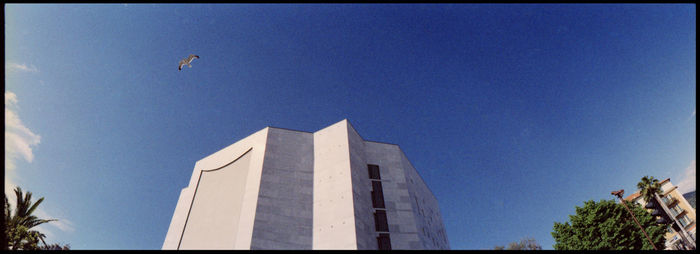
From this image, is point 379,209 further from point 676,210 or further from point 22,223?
point 676,210

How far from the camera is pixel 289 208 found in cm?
2959

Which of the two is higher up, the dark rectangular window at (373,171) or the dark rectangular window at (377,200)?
the dark rectangular window at (373,171)

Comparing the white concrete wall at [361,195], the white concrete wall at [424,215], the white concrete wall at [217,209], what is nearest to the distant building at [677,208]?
the white concrete wall at [424,215]

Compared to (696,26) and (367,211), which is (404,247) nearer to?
(367,211)

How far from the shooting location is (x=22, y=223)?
81.7 feet

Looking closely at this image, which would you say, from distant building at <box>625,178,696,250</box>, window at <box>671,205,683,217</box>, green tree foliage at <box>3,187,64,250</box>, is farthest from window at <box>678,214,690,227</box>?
green tree foliage at <box>3,187,64,250</box>

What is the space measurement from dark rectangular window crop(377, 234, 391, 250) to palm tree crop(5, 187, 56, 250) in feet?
94.9

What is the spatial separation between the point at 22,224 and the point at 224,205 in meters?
15.9

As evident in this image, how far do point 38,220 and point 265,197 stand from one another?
764 inches

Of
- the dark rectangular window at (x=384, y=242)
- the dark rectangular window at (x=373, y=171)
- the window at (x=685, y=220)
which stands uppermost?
the dark rectangular window at (x=373, y=171)

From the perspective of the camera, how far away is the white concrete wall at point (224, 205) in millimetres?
28219

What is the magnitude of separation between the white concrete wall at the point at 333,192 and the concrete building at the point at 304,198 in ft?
0.30

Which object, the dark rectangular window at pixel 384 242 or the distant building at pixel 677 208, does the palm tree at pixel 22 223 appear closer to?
the dark rectangular window at pixel 384 242

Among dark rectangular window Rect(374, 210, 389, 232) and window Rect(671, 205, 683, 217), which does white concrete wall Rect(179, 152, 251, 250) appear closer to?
dark rectangular window Rect(374, 210, 389, 232)
